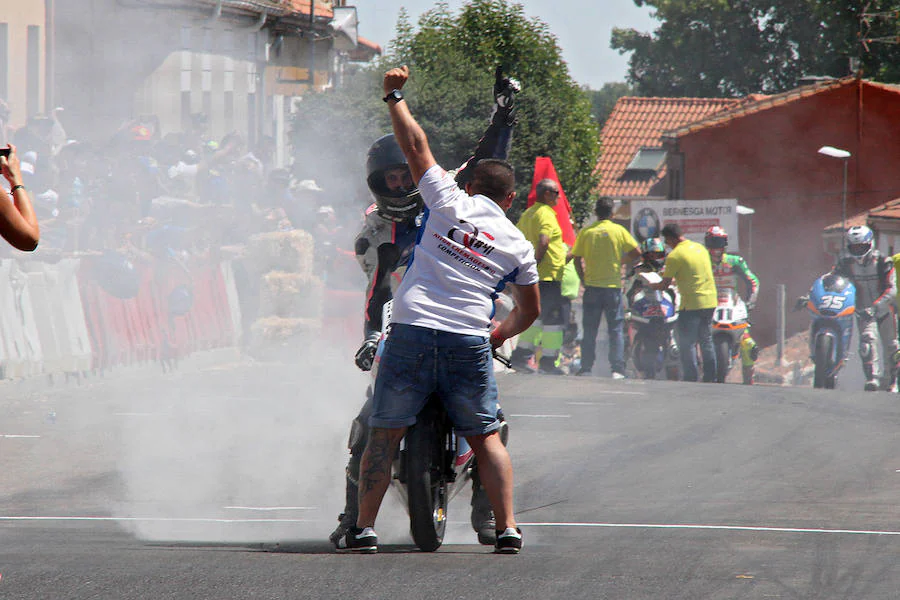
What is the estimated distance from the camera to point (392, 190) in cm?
604

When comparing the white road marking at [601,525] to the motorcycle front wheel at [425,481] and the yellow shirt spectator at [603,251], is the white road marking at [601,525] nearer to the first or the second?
the motorcycle front wheel at [425,481]

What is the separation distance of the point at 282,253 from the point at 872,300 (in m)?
6.67

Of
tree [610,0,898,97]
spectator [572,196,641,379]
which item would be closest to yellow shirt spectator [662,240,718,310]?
spectator [572,196,641,379]

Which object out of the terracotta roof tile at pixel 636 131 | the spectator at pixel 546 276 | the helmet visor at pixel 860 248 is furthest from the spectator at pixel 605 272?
the terracotta roof tile at pixel 636 131

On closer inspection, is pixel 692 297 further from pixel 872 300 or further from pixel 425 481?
pixel 425 481

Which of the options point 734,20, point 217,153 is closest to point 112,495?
point 217,153

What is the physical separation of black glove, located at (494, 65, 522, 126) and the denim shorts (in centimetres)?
129

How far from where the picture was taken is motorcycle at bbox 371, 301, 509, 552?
5.51m

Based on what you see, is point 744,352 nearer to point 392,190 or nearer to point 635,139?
point 392,190

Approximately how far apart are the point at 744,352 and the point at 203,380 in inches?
249

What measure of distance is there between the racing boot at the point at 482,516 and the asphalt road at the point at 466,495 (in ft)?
0.24

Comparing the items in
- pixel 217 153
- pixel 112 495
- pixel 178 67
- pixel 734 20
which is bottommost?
pixel 112 495

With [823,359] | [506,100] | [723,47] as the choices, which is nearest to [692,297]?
Result: [823,359]

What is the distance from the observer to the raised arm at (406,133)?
543 centimetres
